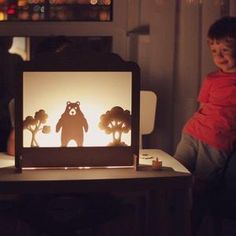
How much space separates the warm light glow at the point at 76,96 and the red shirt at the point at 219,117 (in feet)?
1.75

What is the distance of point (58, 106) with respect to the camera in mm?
2127

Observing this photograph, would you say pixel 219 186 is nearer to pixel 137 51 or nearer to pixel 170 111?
pixel 170 111

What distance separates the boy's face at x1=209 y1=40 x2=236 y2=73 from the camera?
2580 millimetres

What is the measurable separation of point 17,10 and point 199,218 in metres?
1.48

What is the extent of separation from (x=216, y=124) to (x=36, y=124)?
806 millimetres

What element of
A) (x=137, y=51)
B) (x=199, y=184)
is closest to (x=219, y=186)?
(x=199, y=184)

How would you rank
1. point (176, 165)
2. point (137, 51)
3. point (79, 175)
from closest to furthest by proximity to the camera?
1. point (79, 175)
2. point (176, 165)
3. point (137, 51)

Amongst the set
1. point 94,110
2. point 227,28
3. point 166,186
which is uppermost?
point 227,28

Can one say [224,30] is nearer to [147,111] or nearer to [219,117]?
[219,117]

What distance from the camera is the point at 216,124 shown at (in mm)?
2553

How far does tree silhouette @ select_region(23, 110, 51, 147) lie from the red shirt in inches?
29.3

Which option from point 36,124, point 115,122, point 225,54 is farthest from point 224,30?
point 36,124

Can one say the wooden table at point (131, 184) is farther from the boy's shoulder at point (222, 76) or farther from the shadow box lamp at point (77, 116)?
the boy's shoulder at point (222, 76)

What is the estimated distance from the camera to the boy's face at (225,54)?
8.46ft
